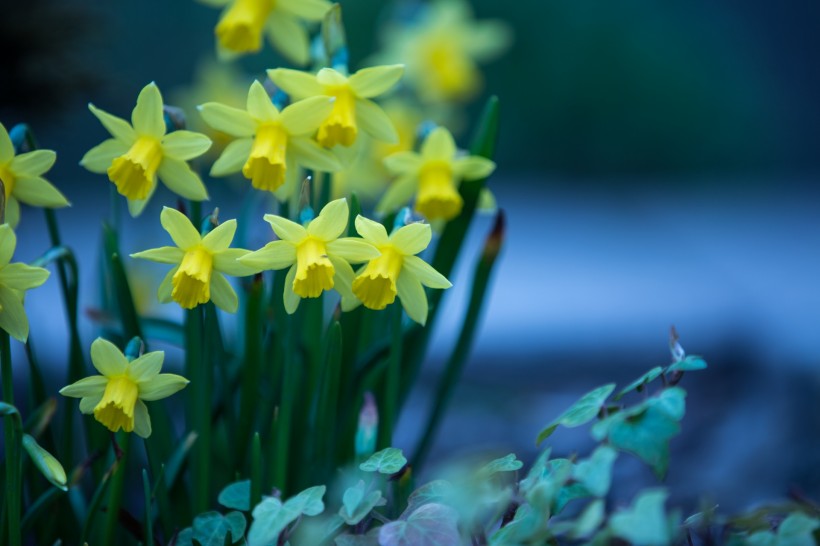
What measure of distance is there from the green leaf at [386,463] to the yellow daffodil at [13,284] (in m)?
0.35

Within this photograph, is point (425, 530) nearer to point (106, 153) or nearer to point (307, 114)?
point (307, 114)

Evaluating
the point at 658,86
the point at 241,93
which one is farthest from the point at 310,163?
the point at 658,86

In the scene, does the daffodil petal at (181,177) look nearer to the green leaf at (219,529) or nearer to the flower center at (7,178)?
the flower center at (7,178)

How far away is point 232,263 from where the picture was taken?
84 centimetres

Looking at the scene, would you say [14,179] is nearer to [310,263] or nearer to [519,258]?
[310,263]

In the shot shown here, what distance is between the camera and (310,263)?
2.62ft

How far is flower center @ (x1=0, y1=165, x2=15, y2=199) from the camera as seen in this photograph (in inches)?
34.2

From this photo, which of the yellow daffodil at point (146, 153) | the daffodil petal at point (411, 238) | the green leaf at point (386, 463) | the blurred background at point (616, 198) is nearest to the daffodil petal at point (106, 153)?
the yellow daffodil at point (146, 153)

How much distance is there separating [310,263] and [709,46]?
3.55m

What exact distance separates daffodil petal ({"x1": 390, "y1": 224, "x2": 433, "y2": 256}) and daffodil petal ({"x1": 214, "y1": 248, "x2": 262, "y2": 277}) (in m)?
0.14

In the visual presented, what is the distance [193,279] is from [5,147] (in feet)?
0.80

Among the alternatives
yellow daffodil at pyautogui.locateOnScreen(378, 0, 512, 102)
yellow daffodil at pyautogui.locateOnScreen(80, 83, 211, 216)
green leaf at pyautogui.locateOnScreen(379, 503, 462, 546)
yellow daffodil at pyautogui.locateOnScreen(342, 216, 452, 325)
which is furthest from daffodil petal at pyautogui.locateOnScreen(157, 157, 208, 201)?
yellow daffodil at pyautogui.locateOnScreen(378, 0, 512, 102)

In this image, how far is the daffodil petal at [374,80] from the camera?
90cm

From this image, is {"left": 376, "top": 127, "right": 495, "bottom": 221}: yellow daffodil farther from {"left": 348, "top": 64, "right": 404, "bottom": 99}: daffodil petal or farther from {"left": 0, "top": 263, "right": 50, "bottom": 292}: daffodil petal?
{"left": 0, "top": 263, "right": 50, "bottom": 292}: daffodil petal
